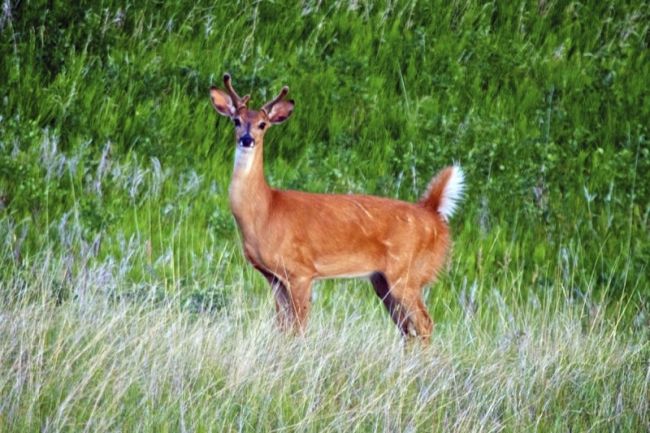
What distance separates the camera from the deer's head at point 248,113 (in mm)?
8555

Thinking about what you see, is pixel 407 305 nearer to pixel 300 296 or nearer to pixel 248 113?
pixel 300 296

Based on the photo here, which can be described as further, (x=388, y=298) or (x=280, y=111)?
(x=388, y=298)

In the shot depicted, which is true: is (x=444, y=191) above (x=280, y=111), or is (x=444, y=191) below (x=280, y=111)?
below

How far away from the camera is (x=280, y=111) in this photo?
349 inches

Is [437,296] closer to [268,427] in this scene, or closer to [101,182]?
[101,182]

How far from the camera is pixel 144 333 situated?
269 inches

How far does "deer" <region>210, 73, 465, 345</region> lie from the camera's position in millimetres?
8531

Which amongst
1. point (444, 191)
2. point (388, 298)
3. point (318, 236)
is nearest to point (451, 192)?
point (444, 191)

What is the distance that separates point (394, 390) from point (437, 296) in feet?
10.5

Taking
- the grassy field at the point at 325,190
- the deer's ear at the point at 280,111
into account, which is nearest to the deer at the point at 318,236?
the deer's ear at the point at 280,111

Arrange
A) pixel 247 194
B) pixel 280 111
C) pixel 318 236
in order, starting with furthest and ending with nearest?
pixel 280 111 → pixel 318 236 → pixel 247 194

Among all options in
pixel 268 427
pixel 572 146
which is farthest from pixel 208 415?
pixel 572 146

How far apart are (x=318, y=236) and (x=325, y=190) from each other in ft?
7.71

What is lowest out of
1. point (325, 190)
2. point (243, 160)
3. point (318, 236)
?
point (325, 190)
